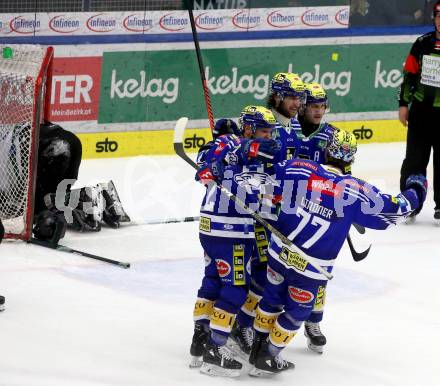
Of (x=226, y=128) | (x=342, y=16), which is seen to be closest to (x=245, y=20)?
(x=342, y=16)

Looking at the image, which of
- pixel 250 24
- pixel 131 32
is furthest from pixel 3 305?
pixel 250 24

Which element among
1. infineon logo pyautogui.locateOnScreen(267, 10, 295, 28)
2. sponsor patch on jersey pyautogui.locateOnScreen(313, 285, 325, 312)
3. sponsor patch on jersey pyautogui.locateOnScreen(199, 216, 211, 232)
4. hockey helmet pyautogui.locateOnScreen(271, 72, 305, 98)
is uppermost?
hockey helmet pyautogui.locateOnScreen(271, 72, 305, 98)

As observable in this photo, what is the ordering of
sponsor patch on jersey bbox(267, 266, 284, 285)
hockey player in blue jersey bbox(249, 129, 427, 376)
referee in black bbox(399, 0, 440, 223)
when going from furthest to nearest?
referee in black bbox(399, 0, 440, 223) → sponsor patch on jersey bbox(267, 266, 284, 285) → hockey player in blue jersey bbox(249, 129, 427, 376)

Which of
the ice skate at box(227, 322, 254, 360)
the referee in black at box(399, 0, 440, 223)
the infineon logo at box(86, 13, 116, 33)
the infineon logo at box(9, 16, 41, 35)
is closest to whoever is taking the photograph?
the ice skate at box(227, 322, 254, 360)

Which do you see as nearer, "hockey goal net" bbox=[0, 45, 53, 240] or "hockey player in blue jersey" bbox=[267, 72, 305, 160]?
"hockey player in blue jersey" bbox=[267, 72, 305, 160]

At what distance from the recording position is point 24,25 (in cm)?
1088

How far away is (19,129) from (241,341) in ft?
10.2

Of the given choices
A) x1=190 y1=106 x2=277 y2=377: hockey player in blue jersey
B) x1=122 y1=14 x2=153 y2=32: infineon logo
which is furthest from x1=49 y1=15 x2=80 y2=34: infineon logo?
x1=190 y1=106 x2=277 y2=377: hockey player in blue jersey

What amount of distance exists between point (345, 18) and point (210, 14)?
1.64 m

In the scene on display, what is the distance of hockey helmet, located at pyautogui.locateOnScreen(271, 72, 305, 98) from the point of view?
675cm

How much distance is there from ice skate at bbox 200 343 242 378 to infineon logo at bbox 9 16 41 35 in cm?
544

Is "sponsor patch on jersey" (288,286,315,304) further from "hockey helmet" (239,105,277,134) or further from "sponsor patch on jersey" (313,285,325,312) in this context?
"hockey helmet" (239,105,277,134)

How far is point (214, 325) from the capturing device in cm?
619

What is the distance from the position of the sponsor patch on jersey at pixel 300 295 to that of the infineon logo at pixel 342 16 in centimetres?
702
